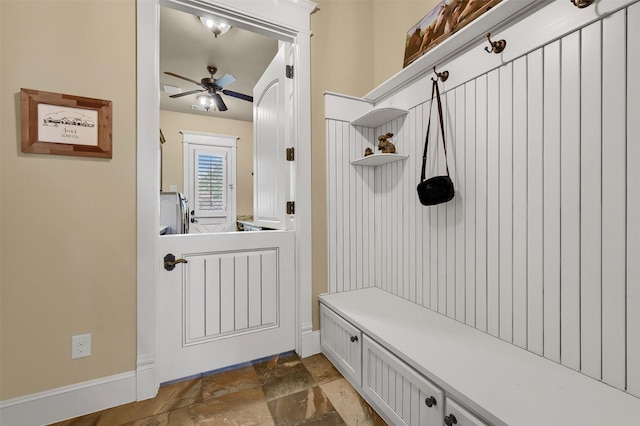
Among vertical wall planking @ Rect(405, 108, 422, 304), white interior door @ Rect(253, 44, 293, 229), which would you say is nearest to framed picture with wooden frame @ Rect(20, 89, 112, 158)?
white interior door @ Rect(253, 44, 293, 229)

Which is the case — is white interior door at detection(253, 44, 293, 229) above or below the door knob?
above

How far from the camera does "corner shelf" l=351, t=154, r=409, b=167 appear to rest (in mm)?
1795

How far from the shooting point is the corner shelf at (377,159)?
1.79m

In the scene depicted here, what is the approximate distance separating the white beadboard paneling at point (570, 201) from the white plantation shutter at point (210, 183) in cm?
478

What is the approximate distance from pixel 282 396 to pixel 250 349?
0.43 meters

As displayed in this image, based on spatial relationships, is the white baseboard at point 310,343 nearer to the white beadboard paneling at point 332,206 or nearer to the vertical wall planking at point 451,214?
the white beadboard paneling at point 332,206

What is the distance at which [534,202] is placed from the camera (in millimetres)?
1151

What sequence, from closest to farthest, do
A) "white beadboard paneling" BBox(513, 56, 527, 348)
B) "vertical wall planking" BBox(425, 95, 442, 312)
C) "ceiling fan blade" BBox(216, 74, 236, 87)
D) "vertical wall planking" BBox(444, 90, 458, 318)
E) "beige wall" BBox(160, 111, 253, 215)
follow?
"white beadboard paneling" BBox(513, 56, 527, 348)
"vertical wall planking" BBox(444, 90, 458, 318)
"vertical wall planking" BBox(425, 95, 442, 312)
"ceiling fan blade" BBox(216, 74, 236, 87)
"beige wall" BBox(160, 111, 253, 215)

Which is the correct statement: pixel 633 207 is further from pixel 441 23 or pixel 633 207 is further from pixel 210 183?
pixel 210 183

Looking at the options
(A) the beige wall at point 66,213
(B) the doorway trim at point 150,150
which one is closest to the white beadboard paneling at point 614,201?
(B) the doorway trim at point 150,150

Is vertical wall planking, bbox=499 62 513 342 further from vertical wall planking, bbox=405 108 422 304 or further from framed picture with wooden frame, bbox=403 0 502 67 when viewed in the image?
vertical wall planking, bbox=405 108 422 304

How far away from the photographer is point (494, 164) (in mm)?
1302

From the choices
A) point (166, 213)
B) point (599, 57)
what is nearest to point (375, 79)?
point (599, 57)

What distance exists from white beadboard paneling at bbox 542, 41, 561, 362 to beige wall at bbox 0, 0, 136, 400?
1.97 metres
